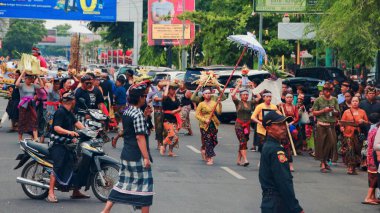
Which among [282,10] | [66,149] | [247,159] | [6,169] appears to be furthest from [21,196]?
[282,10]

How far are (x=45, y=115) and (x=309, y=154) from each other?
645 cm

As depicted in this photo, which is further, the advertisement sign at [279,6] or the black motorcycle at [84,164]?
the advertisement sign at [279,6]

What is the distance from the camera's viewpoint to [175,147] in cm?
2152

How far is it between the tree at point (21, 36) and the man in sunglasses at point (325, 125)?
352 feet

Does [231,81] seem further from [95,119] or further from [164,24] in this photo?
[164,24]

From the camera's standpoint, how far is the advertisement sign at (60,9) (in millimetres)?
49844

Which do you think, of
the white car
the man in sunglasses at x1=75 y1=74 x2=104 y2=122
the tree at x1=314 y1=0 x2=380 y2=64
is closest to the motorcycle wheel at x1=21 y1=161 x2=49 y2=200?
the man in sunglasses at x1=75 y1=74 x2=104 y2=122

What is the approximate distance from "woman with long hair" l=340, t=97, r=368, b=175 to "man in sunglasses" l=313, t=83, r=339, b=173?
0.31 meters

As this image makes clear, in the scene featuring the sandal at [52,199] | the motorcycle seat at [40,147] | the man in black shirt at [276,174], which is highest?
the man in black shirt at [276,174]

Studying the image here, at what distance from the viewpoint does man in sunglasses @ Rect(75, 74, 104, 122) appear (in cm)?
1962

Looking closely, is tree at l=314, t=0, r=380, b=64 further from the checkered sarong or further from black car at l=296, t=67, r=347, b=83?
the checkered sarong

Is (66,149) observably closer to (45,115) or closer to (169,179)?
(169,179)

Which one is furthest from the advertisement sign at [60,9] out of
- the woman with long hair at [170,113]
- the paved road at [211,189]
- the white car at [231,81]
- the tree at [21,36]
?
the tree at [21,36]

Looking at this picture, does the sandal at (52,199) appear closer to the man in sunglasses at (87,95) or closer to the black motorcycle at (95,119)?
the black motorcycle at (95,119)
